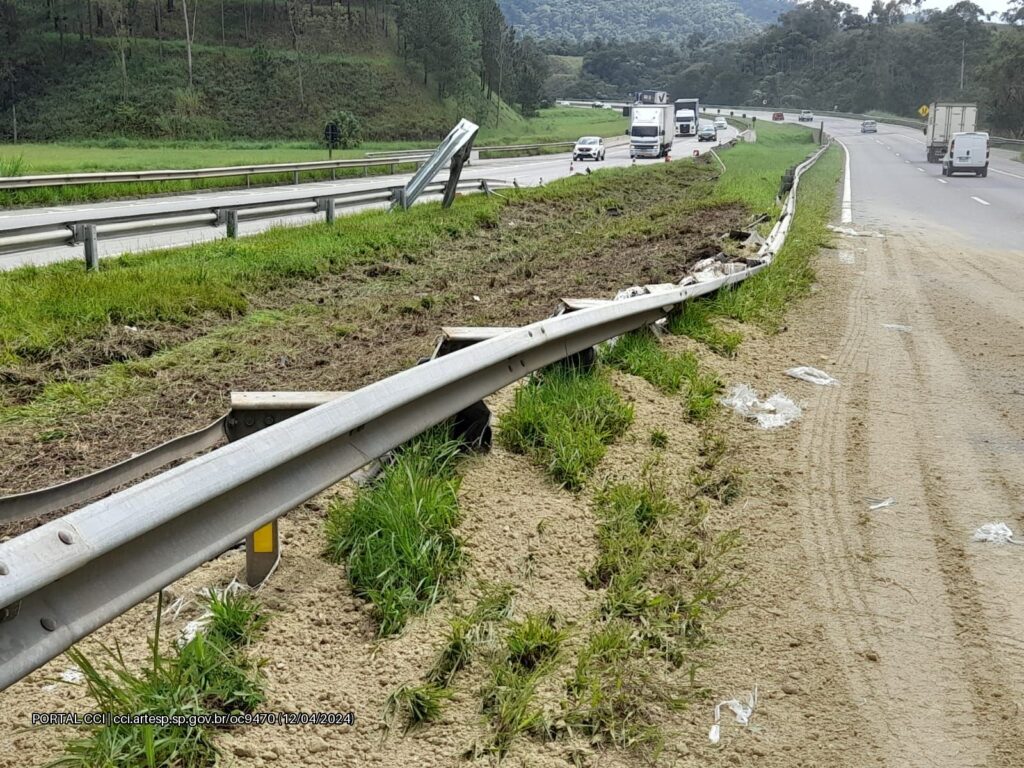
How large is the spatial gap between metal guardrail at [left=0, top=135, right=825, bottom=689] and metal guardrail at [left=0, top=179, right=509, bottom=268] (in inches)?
366

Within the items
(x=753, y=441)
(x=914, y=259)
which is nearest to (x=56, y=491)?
(x=753, y=441)

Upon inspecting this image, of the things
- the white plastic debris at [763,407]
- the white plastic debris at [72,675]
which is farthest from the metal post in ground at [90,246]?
the white plastic debris at [72,675]

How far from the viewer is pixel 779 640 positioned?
3.59m

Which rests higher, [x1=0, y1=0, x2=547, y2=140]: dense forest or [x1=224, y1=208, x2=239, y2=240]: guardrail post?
[x1=0, y1=0, x2=547, y2=140]: dense forest

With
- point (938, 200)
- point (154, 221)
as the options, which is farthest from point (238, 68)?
point (154, 221)

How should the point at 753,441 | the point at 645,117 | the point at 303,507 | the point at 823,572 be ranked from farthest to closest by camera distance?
the point at 645,117
the point at 753,441
the point at 303,507
the point at 823,572

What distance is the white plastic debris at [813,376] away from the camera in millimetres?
7121

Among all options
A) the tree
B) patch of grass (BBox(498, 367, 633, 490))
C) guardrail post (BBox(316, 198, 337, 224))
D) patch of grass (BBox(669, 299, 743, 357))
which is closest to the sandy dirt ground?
patch of grass (BBox(498, 367, 633, 490))

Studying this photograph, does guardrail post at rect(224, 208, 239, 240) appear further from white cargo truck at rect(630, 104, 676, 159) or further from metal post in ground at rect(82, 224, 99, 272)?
white cargo truck at rect(630, 104, 676, 159)

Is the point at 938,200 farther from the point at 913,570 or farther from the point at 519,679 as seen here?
the point at 519,679

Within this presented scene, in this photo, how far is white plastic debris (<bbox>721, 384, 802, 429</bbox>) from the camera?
20.4 ft

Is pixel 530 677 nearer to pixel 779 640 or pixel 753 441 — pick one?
pixel 779 640

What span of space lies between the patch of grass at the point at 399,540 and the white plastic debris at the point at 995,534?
7.55 ft

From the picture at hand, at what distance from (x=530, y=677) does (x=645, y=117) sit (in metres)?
56.9
